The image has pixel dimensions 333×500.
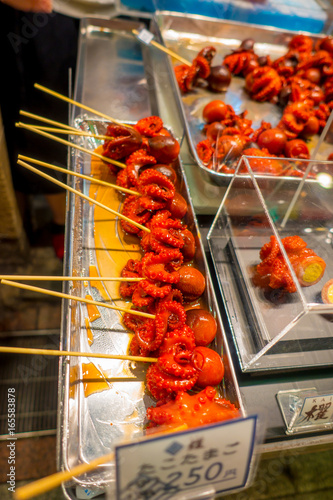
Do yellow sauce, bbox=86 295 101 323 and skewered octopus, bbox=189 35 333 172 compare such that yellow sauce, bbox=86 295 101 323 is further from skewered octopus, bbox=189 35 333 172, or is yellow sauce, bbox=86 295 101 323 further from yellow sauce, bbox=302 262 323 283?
skewered octopus, bbox=189 35 333 172

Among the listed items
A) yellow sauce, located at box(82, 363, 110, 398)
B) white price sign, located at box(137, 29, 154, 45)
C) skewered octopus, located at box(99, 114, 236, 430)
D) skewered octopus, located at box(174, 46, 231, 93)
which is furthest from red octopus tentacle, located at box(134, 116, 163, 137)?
yellow sauce, located at box(82, 363, 110, 398)

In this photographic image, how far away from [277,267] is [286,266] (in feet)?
0.31

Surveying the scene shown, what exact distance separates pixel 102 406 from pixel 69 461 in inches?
8.6

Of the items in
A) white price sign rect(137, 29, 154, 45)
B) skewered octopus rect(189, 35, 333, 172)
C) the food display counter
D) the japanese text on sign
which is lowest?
the japanese text on sign

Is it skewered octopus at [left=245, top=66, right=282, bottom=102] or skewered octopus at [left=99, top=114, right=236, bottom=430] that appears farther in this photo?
skewered octopus at [left=245, top=66, right=282, bottom=102]

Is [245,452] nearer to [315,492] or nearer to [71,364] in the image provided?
[71,364]

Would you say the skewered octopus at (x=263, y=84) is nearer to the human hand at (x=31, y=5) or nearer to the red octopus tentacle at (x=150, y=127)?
the red octopus tentacle at (x=150, y=127)

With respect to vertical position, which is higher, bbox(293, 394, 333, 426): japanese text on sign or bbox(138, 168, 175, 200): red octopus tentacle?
bbox(138, 168, 175, 200): red octopus tentacle

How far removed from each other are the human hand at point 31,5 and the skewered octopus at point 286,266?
2.15 metres

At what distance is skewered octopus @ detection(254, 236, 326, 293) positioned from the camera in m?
1.43

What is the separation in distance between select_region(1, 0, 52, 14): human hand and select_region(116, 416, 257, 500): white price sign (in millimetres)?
2584

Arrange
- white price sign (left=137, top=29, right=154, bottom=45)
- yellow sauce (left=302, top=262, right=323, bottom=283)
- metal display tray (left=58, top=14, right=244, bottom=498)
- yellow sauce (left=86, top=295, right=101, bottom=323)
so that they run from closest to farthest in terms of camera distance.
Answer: metal display tray (left=58, top=14, right=244, bottom=498) < yellow sauce (left=302, top=262, right=323, bottom=283) < yellow sauce (left=86, top=295, right=101, bottom=323) < white price sign (left=137, top=29, right=154, bottom=45)

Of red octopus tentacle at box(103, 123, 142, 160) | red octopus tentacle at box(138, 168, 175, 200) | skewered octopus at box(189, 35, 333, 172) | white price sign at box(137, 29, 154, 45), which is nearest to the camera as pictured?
red octopus tentacle at box(138, 168, 175, 200)

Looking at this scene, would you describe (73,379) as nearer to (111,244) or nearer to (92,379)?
(92,379)
